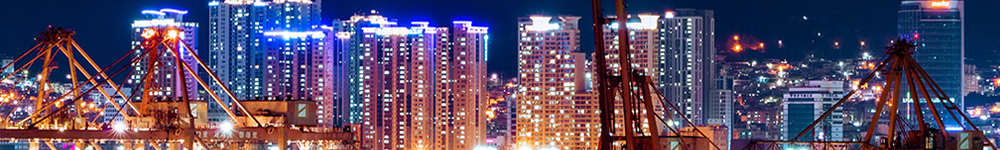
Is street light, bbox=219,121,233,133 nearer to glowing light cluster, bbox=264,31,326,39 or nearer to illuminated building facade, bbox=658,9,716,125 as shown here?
illuminated building facade, bbox=658,9,716,125

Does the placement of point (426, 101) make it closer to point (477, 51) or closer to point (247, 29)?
point (477, 51)

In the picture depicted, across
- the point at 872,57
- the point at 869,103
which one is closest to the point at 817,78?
the point at 872,57

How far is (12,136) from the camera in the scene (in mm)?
49406

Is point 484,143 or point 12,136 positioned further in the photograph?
point 484,143

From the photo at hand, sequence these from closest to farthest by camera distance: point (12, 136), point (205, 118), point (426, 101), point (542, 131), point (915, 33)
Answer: point (12, 136) < point (205, 118) < point (542, 131) < point (426, 101) < point (915, 33)

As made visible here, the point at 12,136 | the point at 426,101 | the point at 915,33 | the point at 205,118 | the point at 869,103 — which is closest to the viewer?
the point at 12,136

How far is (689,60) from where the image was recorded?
145 meters

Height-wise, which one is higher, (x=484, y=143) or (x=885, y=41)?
(x=885, y=41)

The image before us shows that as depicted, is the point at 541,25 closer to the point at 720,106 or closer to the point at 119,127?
the point at 720,106

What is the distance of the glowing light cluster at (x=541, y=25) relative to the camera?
397 feet

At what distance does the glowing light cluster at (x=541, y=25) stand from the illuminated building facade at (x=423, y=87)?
391 inches

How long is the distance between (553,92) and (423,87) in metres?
15.8

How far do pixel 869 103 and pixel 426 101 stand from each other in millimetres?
39674

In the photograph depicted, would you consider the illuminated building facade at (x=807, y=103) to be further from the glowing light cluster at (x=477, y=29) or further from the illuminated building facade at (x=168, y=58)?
the illuminated building facade at (x=168, y=58)
